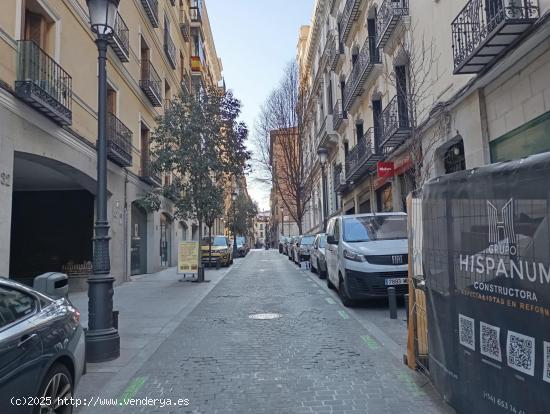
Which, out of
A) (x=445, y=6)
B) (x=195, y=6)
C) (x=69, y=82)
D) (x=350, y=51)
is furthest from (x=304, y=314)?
(x=195, y=6)

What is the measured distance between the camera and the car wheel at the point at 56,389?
11.0ft

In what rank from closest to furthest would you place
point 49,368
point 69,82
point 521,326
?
1. point 521,326
2. point 49,368
3. point 69,82

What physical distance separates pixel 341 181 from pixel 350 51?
7.92 meters

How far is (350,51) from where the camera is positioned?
1000 inches

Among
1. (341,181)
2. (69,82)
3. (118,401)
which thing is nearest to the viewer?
(118,401)

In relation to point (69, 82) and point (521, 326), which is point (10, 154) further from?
point (521, 326)

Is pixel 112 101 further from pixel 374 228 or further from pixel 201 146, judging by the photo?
pixel 374 228

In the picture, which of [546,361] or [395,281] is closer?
[546,361]

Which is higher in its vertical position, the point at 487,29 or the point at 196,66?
the point at 196,66

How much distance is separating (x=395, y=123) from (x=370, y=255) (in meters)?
7.60

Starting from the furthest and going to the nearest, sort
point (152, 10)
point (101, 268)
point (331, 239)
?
point (152, 10) < point (331, 239) < point (101, 268)

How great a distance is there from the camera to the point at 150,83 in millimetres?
18906

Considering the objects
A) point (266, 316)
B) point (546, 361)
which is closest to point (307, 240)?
point (266, 316)

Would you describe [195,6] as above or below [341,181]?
above
